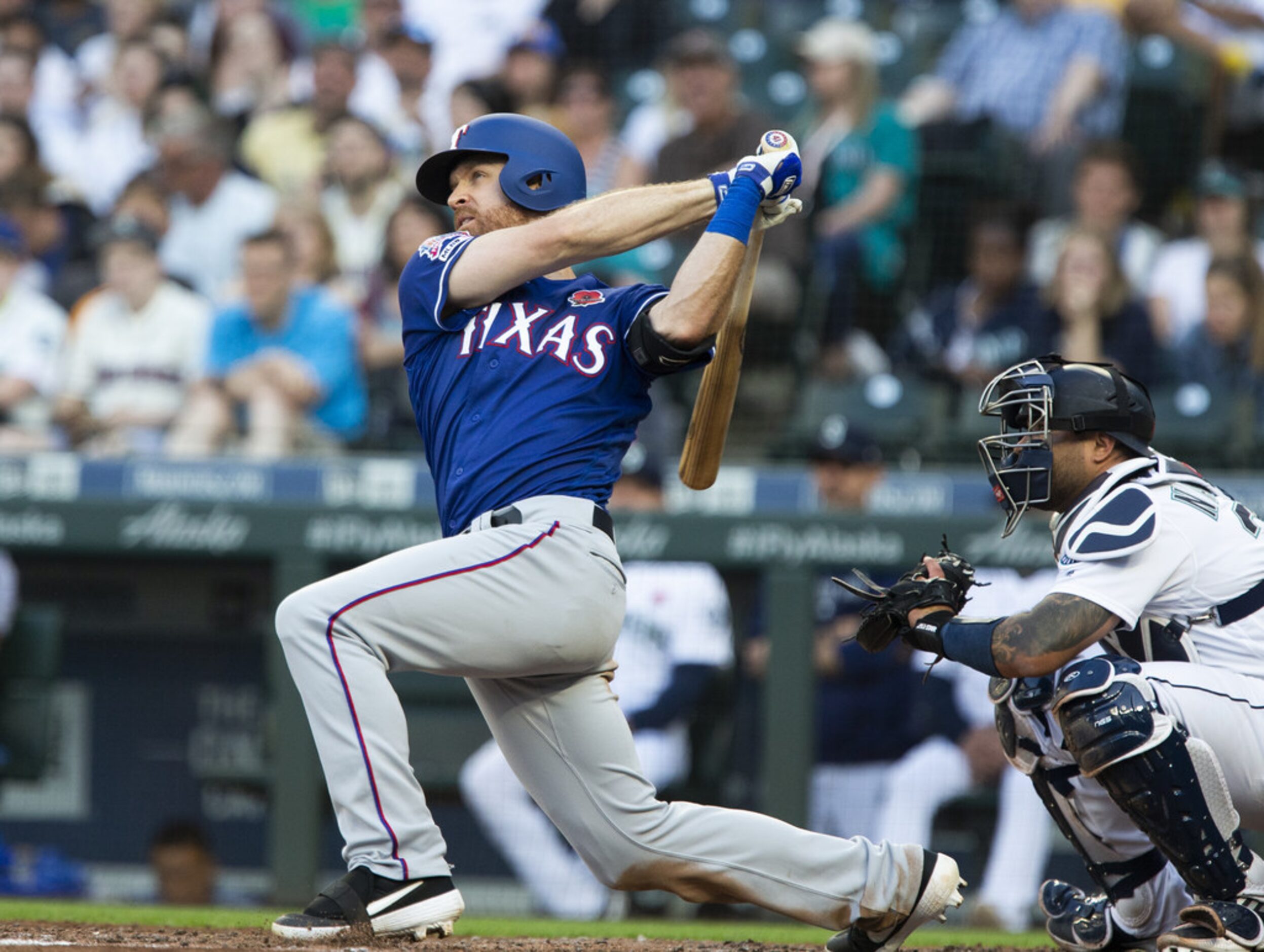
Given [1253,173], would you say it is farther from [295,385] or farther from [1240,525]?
[1240,525]

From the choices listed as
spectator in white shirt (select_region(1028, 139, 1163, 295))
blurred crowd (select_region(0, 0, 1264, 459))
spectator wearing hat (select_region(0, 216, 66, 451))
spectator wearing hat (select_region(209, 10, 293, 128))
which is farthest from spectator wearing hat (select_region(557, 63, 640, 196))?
spectator wearing hat (select_region(0, 216, 66, 451))

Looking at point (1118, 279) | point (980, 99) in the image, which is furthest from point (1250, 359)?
point (980, 99)

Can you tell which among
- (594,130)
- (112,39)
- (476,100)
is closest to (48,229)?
(112,39)

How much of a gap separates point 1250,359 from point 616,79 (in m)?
3.84

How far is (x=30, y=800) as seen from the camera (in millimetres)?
5672

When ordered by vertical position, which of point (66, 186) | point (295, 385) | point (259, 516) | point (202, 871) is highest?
point (66, 186)

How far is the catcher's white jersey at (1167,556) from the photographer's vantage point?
283cm

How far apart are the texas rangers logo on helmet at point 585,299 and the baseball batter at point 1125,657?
2.67 ft

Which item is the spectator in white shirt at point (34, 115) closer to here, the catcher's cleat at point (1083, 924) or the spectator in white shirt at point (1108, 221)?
the spectator in white shirt at point (1108, 221)

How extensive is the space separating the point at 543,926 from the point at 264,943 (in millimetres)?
1575

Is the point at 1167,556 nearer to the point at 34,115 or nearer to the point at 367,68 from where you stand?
the point at 367,68

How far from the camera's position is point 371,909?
2.65 meters

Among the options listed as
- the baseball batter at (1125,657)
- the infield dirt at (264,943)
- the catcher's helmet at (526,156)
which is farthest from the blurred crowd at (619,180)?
the catcher's helmet at (526,156)

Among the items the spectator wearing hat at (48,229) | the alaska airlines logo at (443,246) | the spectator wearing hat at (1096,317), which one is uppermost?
the spectator wearing hat at (48,229)
